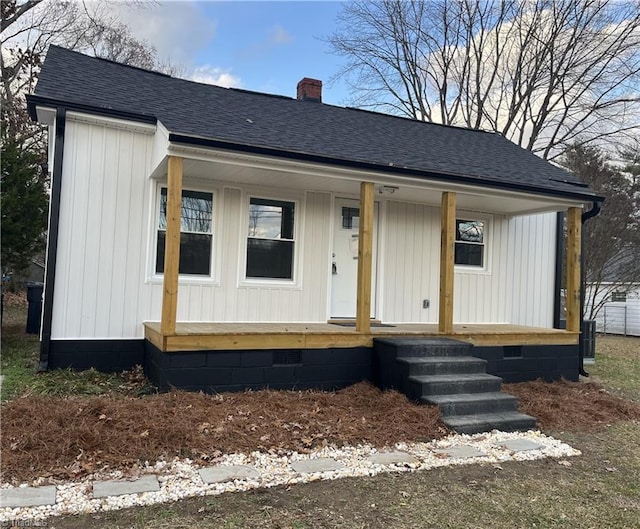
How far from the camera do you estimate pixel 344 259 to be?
802 centimetres

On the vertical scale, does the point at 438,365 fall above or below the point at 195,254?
below

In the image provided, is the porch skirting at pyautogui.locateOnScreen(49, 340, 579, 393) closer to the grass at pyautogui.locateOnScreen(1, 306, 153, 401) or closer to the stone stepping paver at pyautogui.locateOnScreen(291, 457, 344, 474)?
the grass at pyautogui.locateOnScreen(1, 306, 153, 401)

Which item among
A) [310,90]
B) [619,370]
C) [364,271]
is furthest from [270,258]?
[619,370]

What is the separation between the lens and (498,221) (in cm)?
895

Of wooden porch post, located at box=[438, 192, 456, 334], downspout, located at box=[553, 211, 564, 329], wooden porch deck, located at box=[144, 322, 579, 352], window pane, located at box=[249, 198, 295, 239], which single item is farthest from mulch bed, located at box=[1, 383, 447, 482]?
downspout, located at box=[553, 211, 564, 329]

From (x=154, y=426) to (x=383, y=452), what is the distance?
1.94 meters

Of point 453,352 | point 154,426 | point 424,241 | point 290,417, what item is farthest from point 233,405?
point 424,241

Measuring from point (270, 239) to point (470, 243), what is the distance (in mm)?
3594

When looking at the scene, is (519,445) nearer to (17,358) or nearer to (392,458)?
(392,458)

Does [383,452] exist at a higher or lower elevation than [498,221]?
lower

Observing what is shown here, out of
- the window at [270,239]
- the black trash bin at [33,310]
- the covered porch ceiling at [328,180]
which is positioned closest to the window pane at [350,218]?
the covered porch ceiling at [328,180]

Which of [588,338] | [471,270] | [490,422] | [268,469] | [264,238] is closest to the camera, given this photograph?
[268,469]

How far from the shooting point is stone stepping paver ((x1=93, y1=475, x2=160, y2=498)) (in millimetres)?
3307

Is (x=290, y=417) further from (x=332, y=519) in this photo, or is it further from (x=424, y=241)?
(x=424, y=241)
